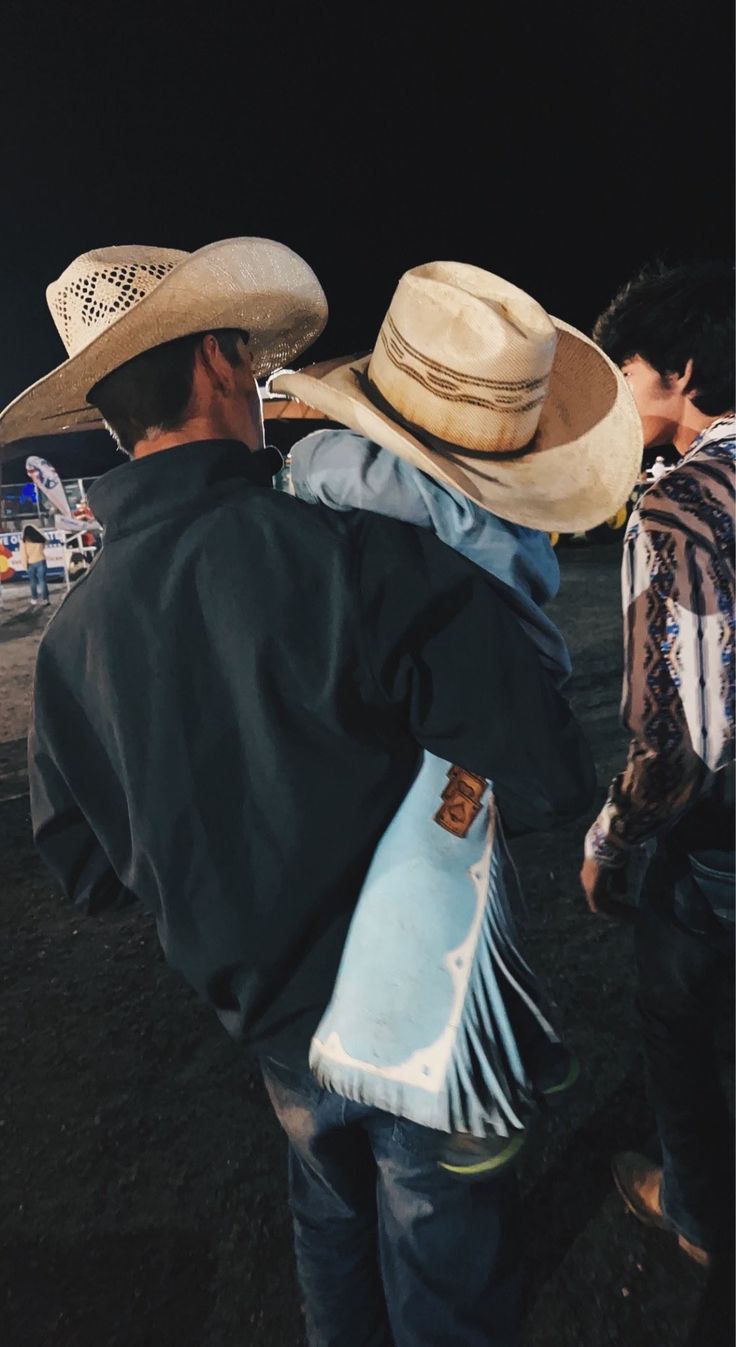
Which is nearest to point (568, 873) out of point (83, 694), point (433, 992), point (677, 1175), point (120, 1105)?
point (677, 1175)

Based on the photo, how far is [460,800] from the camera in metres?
1.21

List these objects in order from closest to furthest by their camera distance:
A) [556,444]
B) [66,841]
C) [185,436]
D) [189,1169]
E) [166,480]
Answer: [166,480]
[185,436]
[556,444]
[66,841]
[189,1169]

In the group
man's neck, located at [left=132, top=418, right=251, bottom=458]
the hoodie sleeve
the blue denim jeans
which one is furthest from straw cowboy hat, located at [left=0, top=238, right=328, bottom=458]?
the blue denim jeans

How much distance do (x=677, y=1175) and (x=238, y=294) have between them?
88.3 inches

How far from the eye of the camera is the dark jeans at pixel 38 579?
1448 centimetres

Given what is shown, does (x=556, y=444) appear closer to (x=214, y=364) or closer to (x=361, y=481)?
(x=361, y=481)

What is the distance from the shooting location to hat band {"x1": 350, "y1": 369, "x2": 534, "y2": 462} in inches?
49.9

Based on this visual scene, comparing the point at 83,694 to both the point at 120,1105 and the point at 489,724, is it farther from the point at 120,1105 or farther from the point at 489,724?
the point at 120,1105

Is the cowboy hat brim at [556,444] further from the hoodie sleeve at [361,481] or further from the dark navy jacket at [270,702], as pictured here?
the dark navy jacket at [270,702]

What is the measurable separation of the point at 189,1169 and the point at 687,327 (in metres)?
2.70

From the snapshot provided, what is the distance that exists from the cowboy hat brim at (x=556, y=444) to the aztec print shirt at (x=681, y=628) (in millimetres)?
140

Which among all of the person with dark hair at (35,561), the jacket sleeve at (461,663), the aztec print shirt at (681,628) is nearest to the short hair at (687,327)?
the aztec print shirt at (681,628)

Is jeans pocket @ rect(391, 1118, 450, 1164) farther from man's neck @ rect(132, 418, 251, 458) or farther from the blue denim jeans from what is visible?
man's neck @ rect(132, 418, 251, 458)

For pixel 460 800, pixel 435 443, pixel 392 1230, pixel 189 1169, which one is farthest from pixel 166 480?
pixel 189 1169
